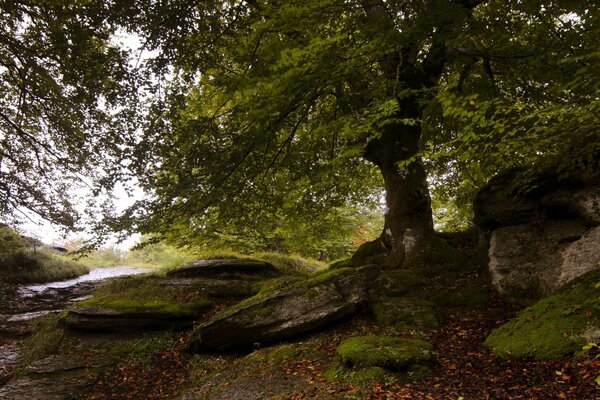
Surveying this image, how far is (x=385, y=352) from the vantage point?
498 cm

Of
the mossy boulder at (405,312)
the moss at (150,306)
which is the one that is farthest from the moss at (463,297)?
the moss at (150,306)

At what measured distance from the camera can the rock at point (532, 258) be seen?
6117 millimetres

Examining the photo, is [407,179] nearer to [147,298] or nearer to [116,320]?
[147,298]

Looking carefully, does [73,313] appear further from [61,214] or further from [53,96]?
[53,96]

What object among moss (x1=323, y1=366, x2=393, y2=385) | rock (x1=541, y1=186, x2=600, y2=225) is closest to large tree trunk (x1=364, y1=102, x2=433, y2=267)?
rock (x1=541, y1=186, x2=600, y2=225)

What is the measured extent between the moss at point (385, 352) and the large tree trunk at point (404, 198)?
3.07 m

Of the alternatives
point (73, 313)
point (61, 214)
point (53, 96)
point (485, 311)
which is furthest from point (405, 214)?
point (61, 214)

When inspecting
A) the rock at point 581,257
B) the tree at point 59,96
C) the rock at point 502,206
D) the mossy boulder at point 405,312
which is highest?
the tree at point 59,96

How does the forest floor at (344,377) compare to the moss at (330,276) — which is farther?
the moss at (330,276)

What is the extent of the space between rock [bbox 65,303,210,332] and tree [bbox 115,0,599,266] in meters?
2.21

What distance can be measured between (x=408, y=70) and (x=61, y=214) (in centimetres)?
1137

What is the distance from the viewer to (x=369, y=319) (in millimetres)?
6934

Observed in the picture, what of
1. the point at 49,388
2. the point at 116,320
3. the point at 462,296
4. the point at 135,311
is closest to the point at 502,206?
the point at 462,296

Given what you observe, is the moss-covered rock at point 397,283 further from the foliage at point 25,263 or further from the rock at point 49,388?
the foliage at point 25,263
